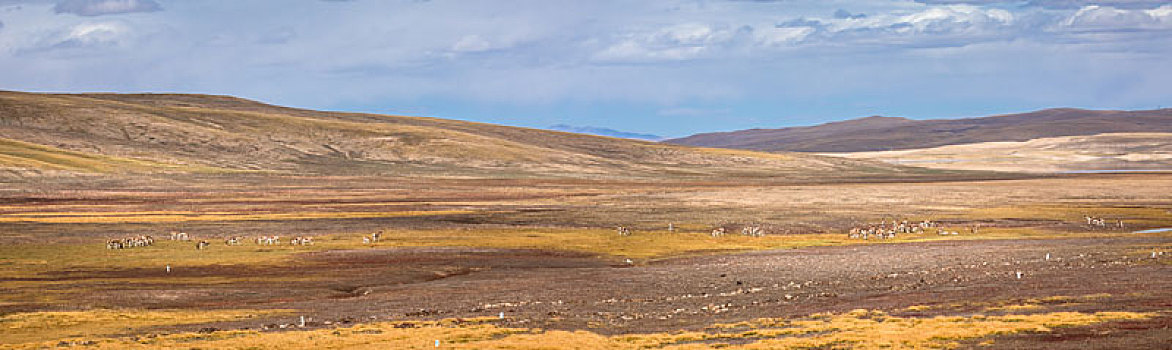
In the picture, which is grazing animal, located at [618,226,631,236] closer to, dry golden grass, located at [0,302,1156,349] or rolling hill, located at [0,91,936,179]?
dry golden grass, located at [0,302,1156,349]

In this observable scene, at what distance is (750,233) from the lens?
73.4 metres

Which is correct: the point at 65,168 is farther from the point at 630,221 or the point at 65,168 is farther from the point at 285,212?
the point at 630,221

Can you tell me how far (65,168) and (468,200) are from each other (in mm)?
57527

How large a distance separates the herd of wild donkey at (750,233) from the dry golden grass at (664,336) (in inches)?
1207

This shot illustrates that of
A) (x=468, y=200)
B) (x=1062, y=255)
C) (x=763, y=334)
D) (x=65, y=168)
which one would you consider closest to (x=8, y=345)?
(x=763, y=334)

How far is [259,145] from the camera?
182 metres

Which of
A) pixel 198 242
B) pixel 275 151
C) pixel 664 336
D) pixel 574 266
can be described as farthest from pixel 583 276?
pixel 275 151

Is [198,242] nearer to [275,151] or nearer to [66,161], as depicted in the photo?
[66,161]

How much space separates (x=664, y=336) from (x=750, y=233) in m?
41.7

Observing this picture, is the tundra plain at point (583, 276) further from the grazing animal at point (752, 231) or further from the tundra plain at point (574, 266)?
the grazing animal at point (752, 231)

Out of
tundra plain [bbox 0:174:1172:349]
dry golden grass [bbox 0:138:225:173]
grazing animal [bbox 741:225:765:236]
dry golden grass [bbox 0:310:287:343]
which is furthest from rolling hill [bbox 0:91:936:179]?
dry golden grass [bbox 0:310:287:343]

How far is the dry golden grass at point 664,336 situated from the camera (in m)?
30.4

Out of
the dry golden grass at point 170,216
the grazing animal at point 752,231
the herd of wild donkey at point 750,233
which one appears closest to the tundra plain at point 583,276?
the dry golden grass at point 170,216

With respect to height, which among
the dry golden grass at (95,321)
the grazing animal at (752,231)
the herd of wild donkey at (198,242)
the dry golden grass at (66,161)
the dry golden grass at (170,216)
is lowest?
the dry golden grass at (95,321)
